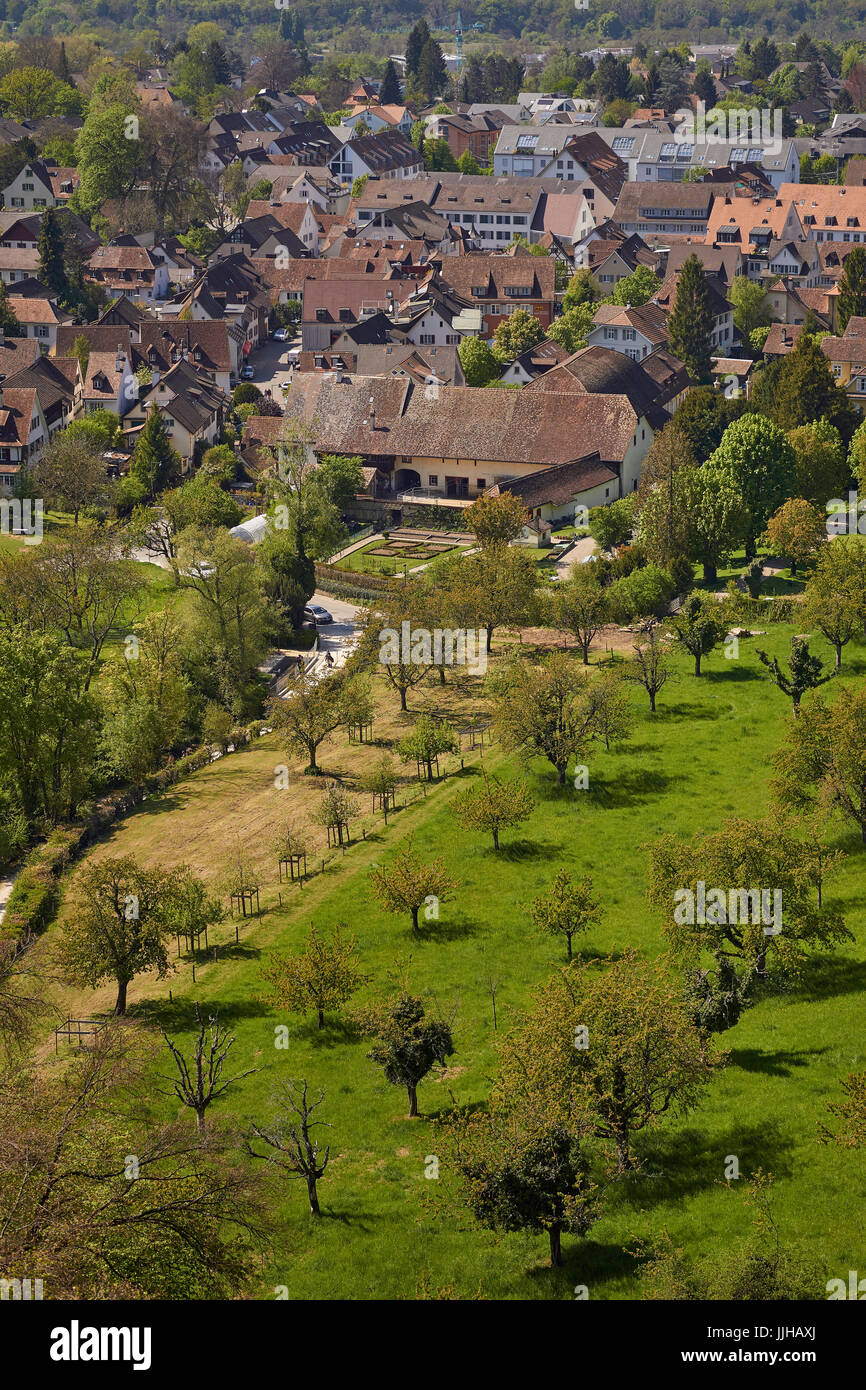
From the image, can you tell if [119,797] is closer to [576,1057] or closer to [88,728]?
[88,728]

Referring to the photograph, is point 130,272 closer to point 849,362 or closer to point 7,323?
point 7,323

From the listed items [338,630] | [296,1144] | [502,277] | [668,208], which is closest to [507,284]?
[502,277]

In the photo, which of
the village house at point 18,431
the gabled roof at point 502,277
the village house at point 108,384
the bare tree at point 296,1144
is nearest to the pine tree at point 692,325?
the gabled roof at point 502,277

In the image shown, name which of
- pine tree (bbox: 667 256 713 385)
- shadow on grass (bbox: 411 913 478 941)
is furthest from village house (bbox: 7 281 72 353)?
shadow on grass (bbox: 411 913 478 941)

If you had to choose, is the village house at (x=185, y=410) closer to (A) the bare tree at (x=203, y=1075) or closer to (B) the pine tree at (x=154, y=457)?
(B) the pine tree at (x=154, y=457)

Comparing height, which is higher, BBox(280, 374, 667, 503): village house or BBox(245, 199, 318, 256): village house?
BBox(245, 199, 318, 256): village house

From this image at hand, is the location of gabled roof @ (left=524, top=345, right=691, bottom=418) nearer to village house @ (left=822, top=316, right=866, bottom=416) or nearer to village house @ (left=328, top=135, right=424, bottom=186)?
village house @ (left=822, top=316, right=866, bottom=416)
